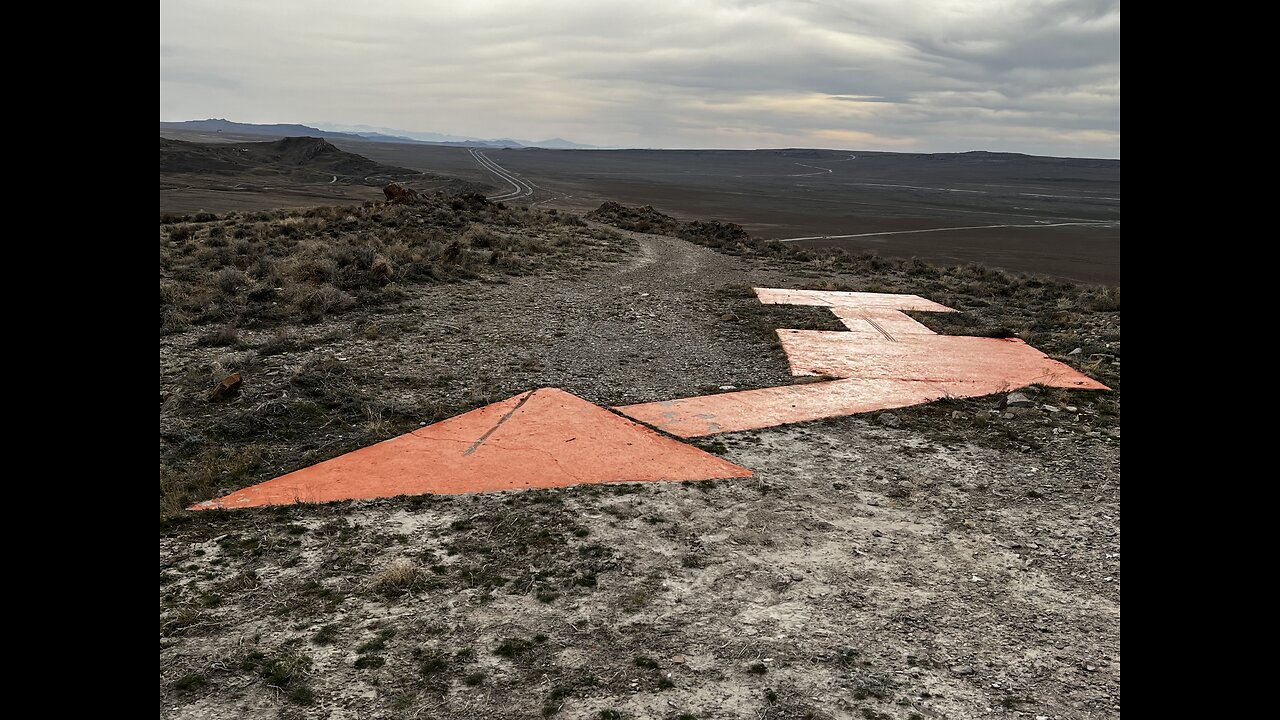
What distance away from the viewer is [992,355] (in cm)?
1027

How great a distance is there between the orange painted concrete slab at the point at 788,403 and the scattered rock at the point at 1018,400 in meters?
0.37

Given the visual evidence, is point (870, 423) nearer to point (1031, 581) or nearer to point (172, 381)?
point (1031, 581)

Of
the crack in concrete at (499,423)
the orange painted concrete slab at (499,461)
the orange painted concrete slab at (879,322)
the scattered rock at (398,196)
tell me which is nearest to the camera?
the orange painted concrete slab at (499,461)

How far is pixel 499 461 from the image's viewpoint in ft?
19.7

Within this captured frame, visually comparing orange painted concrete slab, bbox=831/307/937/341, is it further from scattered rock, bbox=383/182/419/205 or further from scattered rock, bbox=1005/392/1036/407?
scattered rock, bbox=383/182/419/205

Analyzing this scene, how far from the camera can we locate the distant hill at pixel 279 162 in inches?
2680

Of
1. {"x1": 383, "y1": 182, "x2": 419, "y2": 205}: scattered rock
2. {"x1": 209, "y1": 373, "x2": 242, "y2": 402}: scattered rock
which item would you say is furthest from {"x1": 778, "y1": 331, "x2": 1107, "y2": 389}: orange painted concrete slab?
{"x1": 383, "y1": 182, "x2": 419, "y2": 205}: scattered rock

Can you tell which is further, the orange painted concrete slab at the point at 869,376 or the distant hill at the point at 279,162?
the distant hill at the point at 279,162

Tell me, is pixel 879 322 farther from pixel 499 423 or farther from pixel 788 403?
pixel 499 423

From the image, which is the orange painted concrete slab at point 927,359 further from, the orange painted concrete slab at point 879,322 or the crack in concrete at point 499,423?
the crack in concrete at point 499,423

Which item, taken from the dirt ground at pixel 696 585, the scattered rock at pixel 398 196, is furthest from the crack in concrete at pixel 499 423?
the scattered rock at pixel 398 196

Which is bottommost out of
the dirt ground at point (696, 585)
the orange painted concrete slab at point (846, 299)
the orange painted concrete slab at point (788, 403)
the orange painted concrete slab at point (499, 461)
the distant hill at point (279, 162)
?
the dirt ground at point (696, 585)

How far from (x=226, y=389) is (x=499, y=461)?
324 centimetres
